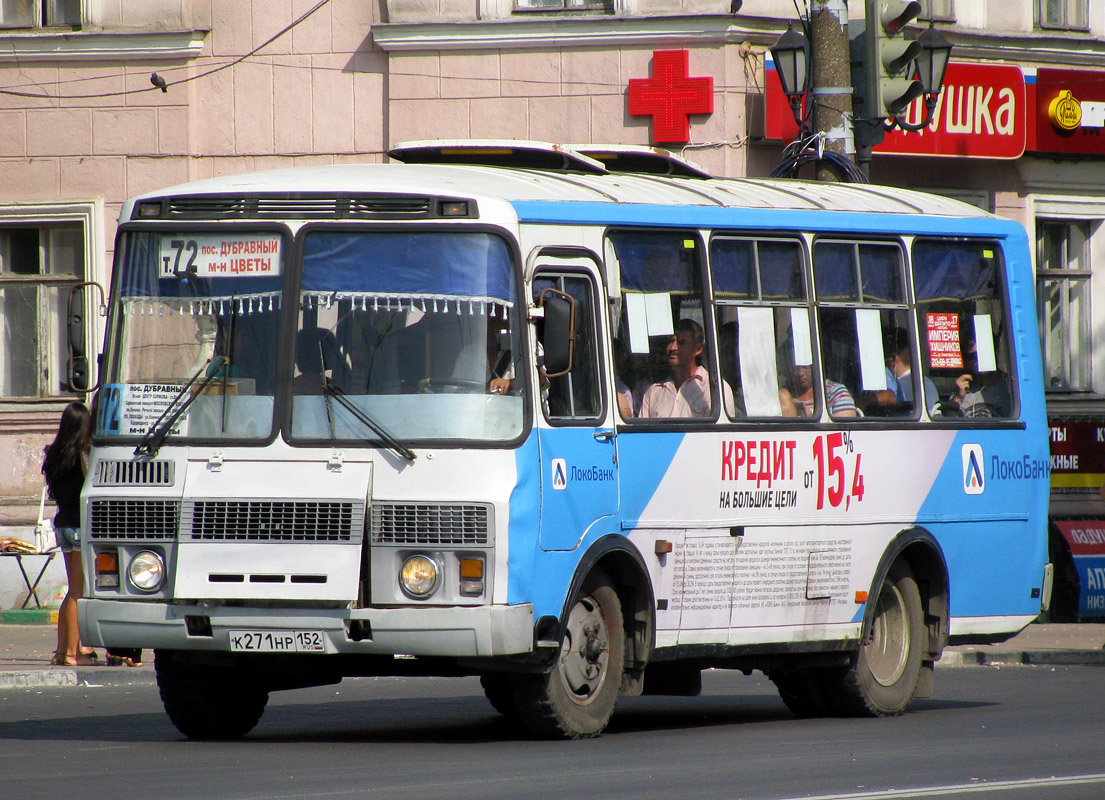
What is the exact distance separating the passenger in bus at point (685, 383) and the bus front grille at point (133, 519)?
2.55 metres

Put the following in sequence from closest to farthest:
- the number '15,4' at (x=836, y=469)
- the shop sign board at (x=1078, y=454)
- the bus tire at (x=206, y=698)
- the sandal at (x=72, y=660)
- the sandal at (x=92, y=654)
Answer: the bus tire at (x=206, y=698)
the number '15,4' at (x=836, y=469)
the sandal at (x=72, y=660)
the sandal at (x=92, y=654)
the shop sign board at (x=1078, y=454)

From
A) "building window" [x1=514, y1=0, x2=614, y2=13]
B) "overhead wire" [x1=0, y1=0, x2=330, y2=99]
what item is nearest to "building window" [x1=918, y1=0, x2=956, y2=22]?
"building window" [x1=514, y1=0, x2=614, y2=13]

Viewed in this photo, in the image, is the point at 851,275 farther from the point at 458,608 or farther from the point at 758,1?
the point at 758,1

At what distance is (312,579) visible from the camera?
9445mm

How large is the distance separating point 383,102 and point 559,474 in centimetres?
1171

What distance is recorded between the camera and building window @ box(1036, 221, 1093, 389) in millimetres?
22438

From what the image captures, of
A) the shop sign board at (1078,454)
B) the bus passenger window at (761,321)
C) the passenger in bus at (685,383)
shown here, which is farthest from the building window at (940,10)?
the passenger in bus at (685,383)

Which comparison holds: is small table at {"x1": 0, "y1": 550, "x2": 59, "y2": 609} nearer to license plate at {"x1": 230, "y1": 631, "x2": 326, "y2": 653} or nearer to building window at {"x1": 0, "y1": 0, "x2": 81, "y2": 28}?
building window at {"x1": 0, "y1": 0, "x2": 81, "y2": 28}

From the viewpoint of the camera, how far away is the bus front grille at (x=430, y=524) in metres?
9.37

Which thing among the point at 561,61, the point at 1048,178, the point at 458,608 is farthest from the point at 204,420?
the point at 1048,178

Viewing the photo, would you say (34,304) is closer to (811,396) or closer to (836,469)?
(811,396)

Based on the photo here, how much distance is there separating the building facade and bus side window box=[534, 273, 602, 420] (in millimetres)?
10154

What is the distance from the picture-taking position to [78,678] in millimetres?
14133

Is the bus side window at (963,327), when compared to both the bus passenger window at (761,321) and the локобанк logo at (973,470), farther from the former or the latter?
the bus passenger window at (761,321)
